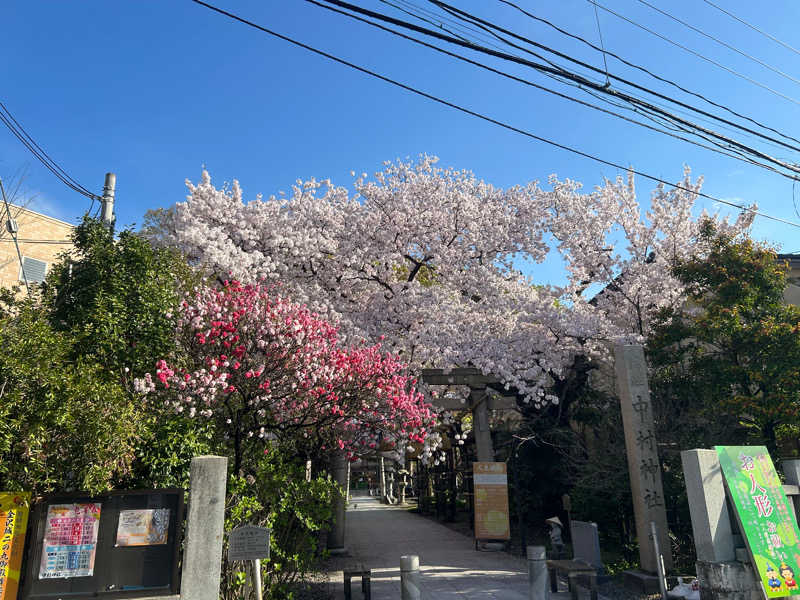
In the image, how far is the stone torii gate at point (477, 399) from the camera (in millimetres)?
14820

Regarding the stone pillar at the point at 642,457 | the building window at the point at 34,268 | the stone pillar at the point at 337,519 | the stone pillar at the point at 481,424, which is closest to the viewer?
the stone pillar at the point at 642,457

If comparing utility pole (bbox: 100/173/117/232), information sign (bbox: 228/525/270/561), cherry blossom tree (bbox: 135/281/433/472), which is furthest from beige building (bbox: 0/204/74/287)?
information sign (bbox: 228/525/270/561)

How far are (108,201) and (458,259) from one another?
9886mm

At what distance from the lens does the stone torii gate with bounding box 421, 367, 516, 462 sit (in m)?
14.8

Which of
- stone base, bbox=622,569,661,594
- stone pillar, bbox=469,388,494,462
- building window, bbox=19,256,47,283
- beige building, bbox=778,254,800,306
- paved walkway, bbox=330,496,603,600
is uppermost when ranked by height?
building window, bbox=19,256,47,283

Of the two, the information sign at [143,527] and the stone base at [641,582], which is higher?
the information sign at [143,527]

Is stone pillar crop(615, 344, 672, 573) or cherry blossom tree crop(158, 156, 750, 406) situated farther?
cherry blossom tree crop(158, 156, 750, 406)

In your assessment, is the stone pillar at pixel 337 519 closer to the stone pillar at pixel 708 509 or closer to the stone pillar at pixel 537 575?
the stone pillar at pixel 537 575

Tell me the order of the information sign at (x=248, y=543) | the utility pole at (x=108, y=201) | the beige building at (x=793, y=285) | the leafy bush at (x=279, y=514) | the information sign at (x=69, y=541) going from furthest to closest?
the beige building at (x=793, y=285) < the utility pole at (x=108, y=201) < the leafy bush at (x=279, y=514) < the information sign at (x=248, y=543) < the information sign at (x=69, y=541)

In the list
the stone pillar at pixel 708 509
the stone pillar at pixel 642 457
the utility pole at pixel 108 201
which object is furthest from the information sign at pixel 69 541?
the stone pillar at pixel 642 457

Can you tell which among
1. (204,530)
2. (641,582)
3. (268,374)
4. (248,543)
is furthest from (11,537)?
(641,582)

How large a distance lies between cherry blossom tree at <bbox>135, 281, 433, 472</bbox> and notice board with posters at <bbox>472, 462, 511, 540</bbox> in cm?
600

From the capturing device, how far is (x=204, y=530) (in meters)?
6.00

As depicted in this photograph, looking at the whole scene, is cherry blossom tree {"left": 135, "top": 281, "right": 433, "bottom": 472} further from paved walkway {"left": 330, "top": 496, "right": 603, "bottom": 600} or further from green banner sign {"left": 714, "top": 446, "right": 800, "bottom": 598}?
green banner sign {"left": 714, "top": 446, "right": 800, "bottom": 598}
